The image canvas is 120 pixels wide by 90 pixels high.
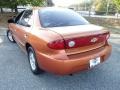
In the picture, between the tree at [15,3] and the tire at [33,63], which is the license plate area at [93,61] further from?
the tree at [15,3]

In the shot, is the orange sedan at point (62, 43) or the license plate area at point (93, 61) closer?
the orange sedan at point (62, 43)

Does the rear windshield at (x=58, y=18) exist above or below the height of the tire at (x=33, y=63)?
above

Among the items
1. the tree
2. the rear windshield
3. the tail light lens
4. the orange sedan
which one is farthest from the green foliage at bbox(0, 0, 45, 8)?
the tail light lens

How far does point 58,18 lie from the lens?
4.27 m

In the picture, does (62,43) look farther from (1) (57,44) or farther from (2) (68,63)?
(2) (68,63)

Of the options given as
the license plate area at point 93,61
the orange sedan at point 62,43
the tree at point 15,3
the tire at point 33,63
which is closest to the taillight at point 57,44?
the orange sedan at point 62,43

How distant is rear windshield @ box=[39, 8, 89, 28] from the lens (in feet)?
13.4

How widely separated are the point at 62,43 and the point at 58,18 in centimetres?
110

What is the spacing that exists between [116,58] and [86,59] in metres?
2.15

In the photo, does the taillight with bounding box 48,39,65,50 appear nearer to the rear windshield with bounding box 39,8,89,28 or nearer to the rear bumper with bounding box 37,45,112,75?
the rear bumper with bounding box 37,45,112,75

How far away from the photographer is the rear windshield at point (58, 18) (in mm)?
4082

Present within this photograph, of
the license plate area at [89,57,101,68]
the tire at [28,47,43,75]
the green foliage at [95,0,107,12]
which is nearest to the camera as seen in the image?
the license plate area at [89,57,101,68]

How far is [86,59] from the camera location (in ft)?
11.3

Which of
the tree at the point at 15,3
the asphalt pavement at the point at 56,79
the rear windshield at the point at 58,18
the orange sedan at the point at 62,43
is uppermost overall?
the tree at the point at 15,3
